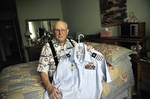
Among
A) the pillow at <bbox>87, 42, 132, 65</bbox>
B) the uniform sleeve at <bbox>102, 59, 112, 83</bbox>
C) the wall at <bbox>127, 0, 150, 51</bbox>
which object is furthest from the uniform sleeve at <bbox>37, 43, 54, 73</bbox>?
the wall at <bbox>127, 0, 150, 51</bbox>

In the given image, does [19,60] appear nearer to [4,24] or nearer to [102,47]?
[4,24]

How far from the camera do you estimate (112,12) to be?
2770 millimetres

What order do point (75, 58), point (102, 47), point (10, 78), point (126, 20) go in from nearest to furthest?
point (75, 58) → point (10, 78) → point (102, 47) → point (126, 20)

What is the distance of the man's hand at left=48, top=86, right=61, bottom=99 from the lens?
1478mm

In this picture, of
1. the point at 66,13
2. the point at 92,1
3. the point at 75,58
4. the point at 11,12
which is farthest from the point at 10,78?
the point at 66,13

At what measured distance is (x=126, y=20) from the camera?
8.55 feet

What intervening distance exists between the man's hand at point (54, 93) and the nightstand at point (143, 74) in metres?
1.01

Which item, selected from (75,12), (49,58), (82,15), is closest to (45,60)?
(49,58)

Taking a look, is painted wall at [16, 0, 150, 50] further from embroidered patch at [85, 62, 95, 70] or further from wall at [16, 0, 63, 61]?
embroidered patch at [85, 62, 95, 70]

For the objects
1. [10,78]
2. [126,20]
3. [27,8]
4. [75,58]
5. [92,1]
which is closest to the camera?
[75,58]

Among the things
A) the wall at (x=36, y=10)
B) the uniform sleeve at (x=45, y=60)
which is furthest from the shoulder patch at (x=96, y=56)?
the wall at (x=36, y=10)

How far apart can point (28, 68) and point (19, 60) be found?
70.8 inches

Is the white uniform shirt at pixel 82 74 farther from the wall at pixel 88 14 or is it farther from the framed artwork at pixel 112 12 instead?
the framed artwork at pixel 112 12

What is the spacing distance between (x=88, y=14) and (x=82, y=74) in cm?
189
